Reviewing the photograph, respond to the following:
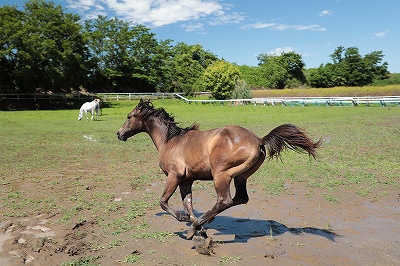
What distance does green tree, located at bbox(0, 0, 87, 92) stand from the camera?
131ft

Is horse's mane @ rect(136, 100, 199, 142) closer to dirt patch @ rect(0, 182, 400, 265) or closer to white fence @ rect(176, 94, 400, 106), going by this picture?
dirt patch @ rect(0, 182, 400, 265)

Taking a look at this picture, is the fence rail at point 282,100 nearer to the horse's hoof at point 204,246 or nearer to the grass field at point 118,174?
the grass field at point 118,174

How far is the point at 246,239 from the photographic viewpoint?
567 cm

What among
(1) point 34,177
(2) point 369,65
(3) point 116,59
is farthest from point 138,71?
(1) point 34,177

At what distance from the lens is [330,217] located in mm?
6691

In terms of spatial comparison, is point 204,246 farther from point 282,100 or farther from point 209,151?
point 282,100

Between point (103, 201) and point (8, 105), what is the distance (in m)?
40.3

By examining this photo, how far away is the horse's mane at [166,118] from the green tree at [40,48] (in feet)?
125

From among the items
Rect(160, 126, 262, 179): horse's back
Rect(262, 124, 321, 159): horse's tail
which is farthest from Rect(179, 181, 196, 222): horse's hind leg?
Rect(262, 124, 321, 159): horse's tail

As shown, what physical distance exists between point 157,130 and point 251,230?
8.09 feet

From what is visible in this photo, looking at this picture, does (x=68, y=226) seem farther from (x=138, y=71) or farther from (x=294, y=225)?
(x=138, y=71)

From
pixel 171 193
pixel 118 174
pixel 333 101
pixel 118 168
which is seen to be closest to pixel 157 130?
pixel 171 193

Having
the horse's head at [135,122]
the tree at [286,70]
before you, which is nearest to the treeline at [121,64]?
the tree at [286,70]

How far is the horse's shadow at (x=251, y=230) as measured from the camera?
5797 millimetres
